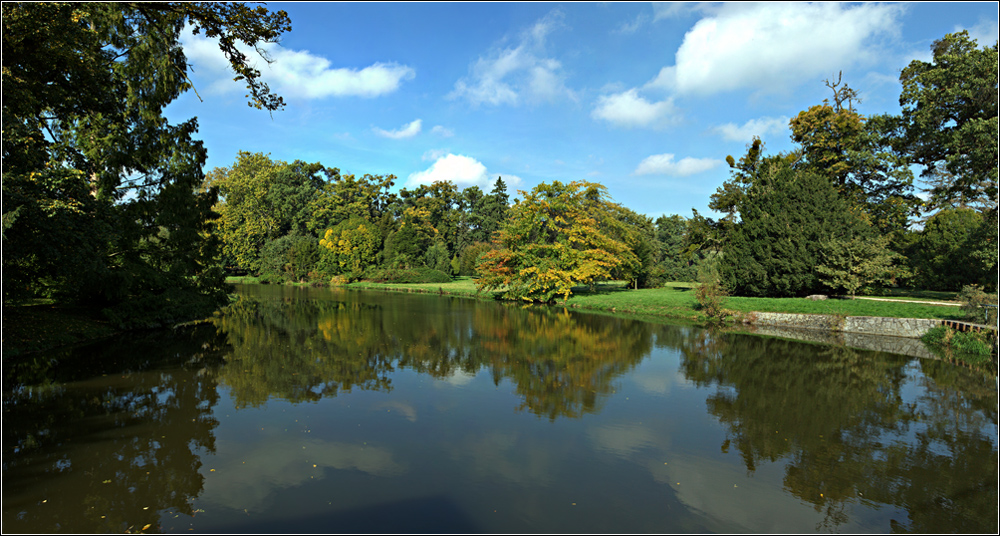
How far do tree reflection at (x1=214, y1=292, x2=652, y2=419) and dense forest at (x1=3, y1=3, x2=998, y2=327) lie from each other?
15.0 ft

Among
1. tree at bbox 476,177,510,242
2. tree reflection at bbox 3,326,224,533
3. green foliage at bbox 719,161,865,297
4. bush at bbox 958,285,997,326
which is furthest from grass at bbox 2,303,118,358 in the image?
tree at bbox 476,177,510,242

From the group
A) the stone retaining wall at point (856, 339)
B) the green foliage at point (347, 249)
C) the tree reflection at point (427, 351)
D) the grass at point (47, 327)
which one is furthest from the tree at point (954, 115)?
the green foliage at point (347, 249)

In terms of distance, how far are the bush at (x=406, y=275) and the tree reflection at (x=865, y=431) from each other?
41.3 m

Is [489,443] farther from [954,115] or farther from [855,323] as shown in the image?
[954,115]

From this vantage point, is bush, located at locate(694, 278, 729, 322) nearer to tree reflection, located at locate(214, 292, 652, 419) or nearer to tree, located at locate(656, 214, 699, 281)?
tree reflection, located at locate(214, 292, 652, 419)

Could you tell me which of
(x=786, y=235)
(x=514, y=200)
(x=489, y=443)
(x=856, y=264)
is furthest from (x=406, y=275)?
(x=489, y=443)

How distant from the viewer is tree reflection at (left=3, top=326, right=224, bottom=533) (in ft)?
18.1

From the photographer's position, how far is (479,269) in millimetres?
37344

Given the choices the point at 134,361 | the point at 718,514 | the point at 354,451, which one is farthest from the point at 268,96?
the point at 718,514

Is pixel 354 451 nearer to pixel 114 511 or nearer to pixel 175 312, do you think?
pixel 114 511

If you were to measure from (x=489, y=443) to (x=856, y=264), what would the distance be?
2302 centimetres

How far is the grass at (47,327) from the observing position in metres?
13.4

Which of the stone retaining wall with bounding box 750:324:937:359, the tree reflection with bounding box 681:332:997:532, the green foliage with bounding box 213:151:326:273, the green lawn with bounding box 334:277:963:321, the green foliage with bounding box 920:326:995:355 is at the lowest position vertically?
the tree reflection with bounding box 681:332:997:532

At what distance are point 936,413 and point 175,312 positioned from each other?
2466 cm
